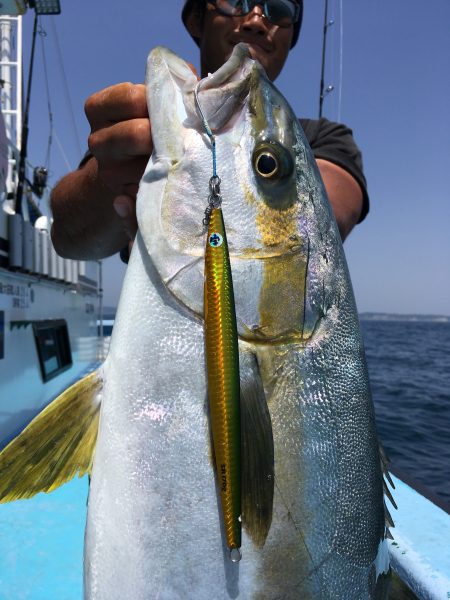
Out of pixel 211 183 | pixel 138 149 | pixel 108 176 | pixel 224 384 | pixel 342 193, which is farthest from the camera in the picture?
pixel 342 193

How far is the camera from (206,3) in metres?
2.33

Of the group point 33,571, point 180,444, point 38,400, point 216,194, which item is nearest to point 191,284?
point 216,194

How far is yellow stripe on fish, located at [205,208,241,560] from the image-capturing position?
1095mm

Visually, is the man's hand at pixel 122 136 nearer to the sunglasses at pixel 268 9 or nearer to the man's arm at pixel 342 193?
the man's arm at pixel 342 193

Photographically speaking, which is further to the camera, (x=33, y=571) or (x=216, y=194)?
(x=33, y=571)

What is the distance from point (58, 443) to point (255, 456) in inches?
20.9

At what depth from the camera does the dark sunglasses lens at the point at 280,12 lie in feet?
7.48

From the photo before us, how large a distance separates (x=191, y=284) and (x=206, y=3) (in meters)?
1.79

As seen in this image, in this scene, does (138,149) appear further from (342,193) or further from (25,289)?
(25,289)

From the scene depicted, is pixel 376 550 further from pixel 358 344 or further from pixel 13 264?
pixel 13 264

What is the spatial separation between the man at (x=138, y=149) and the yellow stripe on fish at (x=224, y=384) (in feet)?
1.48

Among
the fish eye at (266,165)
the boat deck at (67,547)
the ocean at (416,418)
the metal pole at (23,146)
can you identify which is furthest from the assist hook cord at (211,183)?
the metal pole at (23,146)

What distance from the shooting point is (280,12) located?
90.7 inches

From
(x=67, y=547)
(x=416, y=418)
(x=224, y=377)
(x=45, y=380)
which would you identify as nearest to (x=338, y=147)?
(x=224, y=377)
